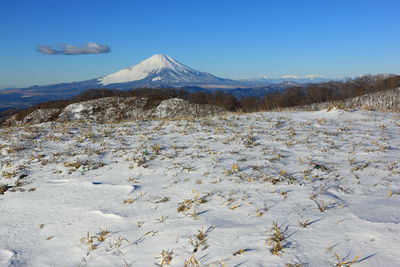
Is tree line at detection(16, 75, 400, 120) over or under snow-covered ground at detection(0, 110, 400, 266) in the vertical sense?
over

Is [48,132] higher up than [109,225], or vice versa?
[48,132]

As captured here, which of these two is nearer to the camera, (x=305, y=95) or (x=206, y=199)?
(x=206, y=199)

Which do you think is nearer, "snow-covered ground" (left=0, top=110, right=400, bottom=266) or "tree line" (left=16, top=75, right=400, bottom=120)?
"snow-covered ground" (left=0, top=110, right=400, bottom=266)

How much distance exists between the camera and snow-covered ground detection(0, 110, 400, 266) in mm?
2861

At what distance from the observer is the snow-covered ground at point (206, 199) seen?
286 centimetres

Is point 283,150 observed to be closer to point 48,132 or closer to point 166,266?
point 166,266

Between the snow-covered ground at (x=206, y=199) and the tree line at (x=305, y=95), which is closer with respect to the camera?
the snow-covered ground at (x=206, y=199)

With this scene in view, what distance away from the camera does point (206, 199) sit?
13.3 feet

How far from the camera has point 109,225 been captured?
3.59 meters

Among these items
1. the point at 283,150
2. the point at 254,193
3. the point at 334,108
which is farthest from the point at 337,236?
the point at 334,108

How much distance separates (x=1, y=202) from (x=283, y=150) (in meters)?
5.58

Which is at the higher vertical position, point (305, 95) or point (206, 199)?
point (305, 95)

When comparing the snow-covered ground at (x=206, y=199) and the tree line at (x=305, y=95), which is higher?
the tree line at (x=305, y=95)

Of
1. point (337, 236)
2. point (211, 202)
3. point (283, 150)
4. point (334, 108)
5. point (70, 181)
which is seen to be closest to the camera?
point (337, 236)
